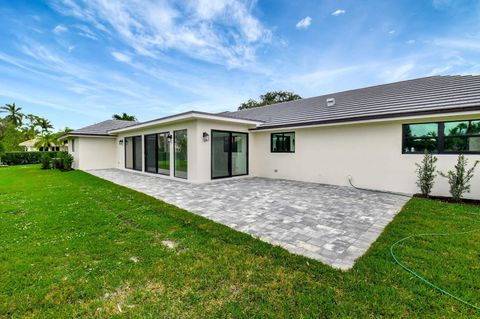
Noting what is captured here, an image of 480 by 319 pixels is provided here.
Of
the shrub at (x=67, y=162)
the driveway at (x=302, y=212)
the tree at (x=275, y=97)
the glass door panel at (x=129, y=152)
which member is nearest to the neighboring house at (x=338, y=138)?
the glass door panel at (x=129, y=152)

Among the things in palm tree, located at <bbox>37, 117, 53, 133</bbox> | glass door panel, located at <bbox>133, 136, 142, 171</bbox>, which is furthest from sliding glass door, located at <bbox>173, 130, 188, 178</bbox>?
palm tree, located at <bbox>37, 117, 53, 133</bbox>

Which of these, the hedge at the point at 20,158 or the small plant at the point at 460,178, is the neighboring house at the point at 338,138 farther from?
the hedge at the point at 20,158

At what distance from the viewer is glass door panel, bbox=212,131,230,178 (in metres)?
10.9

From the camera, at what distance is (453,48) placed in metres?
10.7

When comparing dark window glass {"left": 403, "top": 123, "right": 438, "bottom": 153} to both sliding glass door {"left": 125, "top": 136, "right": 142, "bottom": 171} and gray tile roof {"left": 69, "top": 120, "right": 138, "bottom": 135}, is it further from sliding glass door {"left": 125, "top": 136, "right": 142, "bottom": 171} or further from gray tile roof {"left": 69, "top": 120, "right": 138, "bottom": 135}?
gray tile roof {"left": 69, "top": 120, "right": 138, "bottom": 135}

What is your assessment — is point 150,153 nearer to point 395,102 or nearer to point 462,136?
point 395,102

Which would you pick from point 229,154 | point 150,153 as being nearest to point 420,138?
point 229,154

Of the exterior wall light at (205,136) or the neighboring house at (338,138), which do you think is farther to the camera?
the exterior wall light at (205,136)

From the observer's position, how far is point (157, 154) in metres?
12.9

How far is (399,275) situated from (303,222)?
2242mm

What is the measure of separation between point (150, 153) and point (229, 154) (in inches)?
210

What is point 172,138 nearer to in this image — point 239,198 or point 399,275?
point 239,198

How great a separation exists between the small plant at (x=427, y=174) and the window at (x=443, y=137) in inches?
16.4

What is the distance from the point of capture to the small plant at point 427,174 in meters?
7.25
